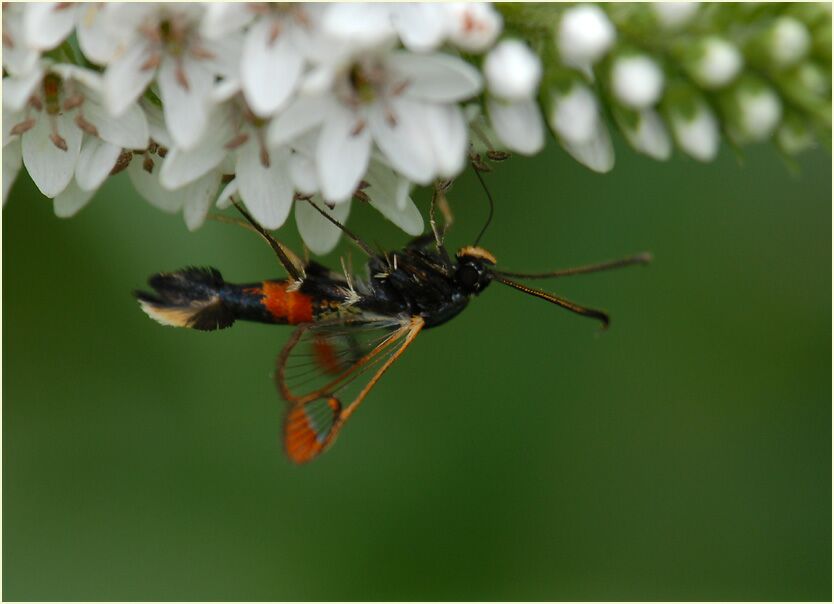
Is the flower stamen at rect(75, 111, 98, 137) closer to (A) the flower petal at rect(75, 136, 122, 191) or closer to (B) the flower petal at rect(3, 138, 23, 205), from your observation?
(A) the flower petal at rect(75, 136, 122, 191)

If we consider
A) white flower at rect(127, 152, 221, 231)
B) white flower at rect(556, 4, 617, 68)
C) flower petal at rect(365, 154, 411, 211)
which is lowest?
white flower at rect(127, 152, 221, 231)

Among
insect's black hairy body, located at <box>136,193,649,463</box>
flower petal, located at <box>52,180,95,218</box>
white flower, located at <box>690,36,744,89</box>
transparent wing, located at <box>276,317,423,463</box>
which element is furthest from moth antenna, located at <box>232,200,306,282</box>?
white flower, located at <box>690,36,744,89</box>

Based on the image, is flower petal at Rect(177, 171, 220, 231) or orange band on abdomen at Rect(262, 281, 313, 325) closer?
flower petal at Rect(177, 171, 220, 231)

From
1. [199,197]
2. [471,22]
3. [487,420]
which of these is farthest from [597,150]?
[487,420]

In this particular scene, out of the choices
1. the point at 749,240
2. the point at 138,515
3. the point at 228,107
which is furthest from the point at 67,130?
the point at 749,240

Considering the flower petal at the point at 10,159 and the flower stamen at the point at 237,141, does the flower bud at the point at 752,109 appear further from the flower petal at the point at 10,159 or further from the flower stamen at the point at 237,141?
the flower petal at the point at 10,159

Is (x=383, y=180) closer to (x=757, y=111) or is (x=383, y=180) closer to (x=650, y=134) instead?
(x=650, y=134)

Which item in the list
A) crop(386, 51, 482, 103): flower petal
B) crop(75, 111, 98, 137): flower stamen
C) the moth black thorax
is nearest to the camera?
crop(386, 51, 482, 103): flower petal
